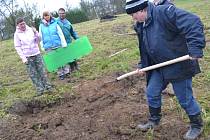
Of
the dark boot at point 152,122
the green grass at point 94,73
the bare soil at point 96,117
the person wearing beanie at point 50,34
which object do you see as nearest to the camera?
the dark boot at point 152,122

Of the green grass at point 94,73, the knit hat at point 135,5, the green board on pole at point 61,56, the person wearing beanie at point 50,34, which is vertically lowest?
the green grass at point 94,73

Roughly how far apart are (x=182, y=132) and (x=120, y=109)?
1390 millimetres

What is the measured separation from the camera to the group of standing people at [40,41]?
8.01 metres

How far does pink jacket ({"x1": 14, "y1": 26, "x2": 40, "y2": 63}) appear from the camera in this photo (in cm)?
799

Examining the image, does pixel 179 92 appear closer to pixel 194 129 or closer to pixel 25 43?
pixel 194 129

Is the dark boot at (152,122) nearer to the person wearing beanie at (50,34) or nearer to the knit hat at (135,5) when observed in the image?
the knit hat at (135,5)

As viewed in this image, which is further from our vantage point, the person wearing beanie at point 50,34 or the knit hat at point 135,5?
the person wearing beanie at point 50,34

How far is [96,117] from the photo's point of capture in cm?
619

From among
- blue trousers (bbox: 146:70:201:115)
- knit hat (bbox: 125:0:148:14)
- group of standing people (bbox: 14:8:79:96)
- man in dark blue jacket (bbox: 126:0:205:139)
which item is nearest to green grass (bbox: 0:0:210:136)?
group of standing people (bbox: 14:8:79:96)

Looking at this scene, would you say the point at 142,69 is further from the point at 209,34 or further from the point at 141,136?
the point at 209,34

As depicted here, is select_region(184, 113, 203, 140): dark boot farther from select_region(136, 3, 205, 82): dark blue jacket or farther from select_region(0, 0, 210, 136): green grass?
select_region(136, 3, 205, 82): dark blue jacket

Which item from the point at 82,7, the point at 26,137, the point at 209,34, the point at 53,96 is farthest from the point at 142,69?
the point at 82,7

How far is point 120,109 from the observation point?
6316 millimetres

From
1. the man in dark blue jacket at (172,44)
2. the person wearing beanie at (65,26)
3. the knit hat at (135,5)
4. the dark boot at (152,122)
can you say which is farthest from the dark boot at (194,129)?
the person wearing beanie at (65,26)
